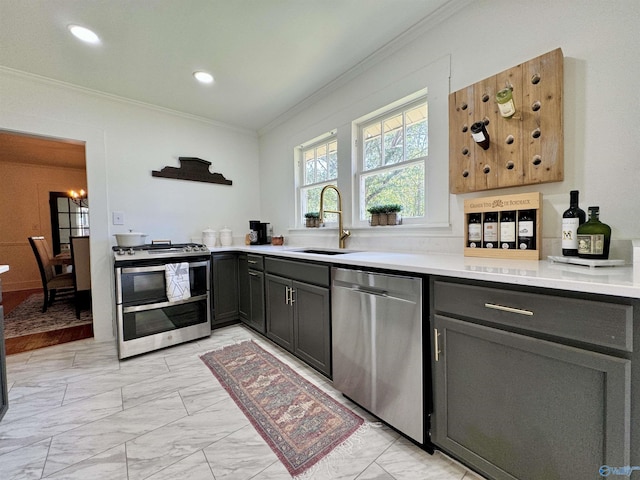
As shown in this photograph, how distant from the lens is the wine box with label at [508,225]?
4.63 ft

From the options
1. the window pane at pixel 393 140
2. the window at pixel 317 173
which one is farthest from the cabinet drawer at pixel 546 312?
the window at pixel 317 173

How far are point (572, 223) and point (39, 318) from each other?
5.38m

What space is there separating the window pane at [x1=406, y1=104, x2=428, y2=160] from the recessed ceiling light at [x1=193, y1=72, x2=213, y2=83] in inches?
73.8

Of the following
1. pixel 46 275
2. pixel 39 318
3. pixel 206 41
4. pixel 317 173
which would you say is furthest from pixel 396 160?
pixel 46 275

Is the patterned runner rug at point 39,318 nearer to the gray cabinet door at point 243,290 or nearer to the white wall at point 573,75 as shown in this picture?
the gray cabinet door at point 243,290

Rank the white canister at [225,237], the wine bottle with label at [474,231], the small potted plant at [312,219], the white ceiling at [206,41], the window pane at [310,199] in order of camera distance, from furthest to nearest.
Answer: the white canister at [225,237], the window pane at [310,199], the small potted plant at [312,219], the white ceiling at [206,41], the wine bottle with label at [474,231]

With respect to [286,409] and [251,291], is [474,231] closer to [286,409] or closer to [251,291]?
[286,409]

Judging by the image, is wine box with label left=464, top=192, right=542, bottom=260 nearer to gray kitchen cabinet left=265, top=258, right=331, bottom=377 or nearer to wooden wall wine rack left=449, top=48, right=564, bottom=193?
wooden wall wine rack left=449, top=48, right=564, bottom=193

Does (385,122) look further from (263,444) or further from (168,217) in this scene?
(168,217)

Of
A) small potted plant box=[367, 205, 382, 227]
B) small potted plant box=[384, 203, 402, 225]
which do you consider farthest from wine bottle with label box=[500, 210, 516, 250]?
small potted plant box=[367, 205, 382, 227]

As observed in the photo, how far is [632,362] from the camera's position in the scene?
77 centimetres

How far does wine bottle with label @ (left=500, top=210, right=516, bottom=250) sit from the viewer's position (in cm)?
148

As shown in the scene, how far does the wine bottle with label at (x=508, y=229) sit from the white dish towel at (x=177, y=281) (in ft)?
8.63

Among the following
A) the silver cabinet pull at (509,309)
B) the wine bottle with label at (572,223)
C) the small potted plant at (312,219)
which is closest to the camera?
the silver cabinet pull at (509,309)
